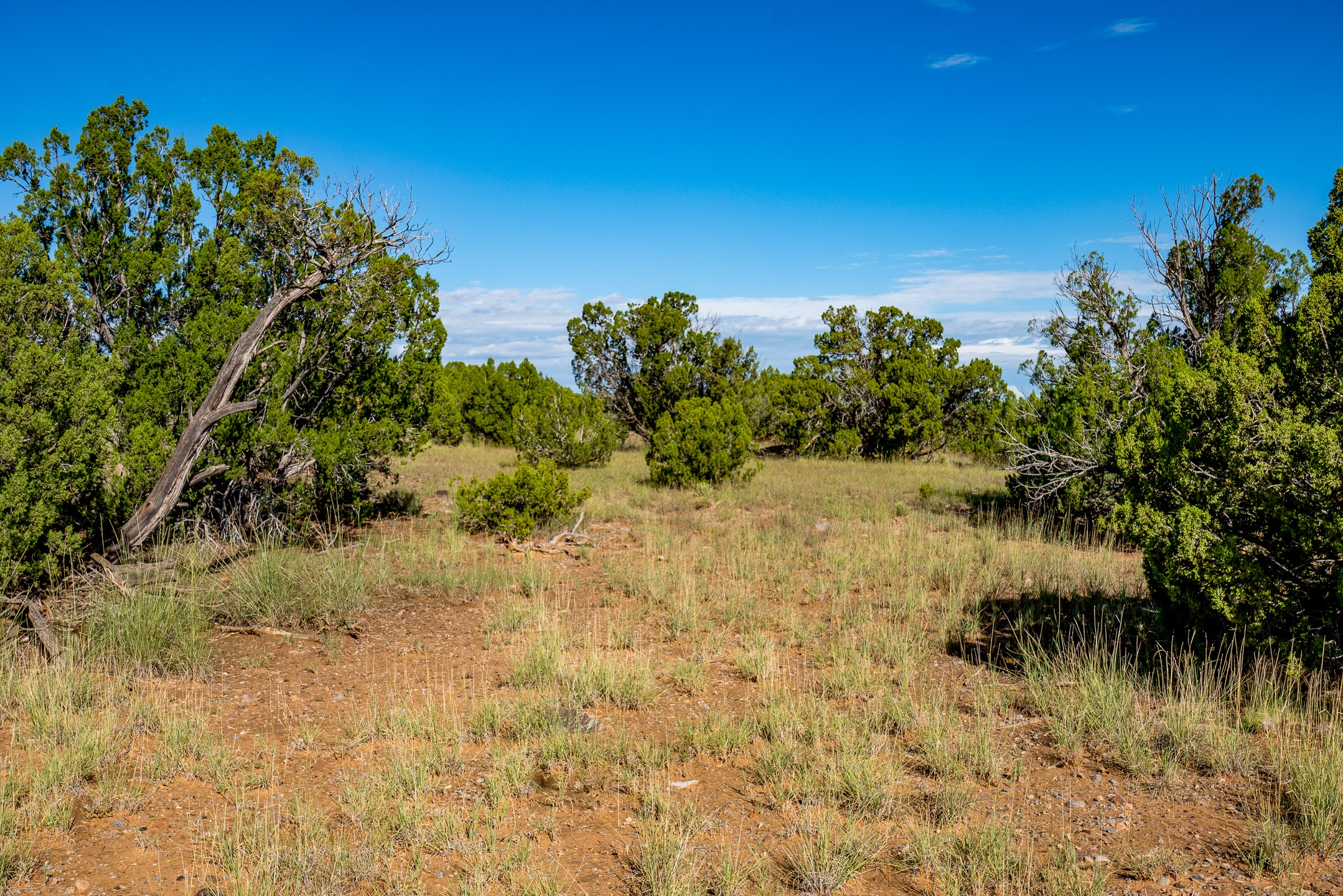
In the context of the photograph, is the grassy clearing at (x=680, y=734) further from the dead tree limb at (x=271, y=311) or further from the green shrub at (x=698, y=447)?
the green shrub at (x=698, y=447)

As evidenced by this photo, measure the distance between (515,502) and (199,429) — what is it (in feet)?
12.9

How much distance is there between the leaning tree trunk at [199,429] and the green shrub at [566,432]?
A: 1005 cm

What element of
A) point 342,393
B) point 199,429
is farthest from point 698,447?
point 199,429

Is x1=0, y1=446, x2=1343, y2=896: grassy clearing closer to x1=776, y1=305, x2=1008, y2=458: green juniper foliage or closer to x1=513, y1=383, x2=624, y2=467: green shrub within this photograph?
x1=513, y1=383, x2=624, y2=467: green shrub

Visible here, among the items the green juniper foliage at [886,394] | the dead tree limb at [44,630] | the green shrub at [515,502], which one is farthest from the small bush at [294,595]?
the green juniper foliage at [886,394]

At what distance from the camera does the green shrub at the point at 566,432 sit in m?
17.8

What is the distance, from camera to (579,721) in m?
4.77

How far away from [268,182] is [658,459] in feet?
27.2

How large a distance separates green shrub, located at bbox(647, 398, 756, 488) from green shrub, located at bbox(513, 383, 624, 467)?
3.34 metres

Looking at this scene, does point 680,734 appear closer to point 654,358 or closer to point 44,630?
point 44,630

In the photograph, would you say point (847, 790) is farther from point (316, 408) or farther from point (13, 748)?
point (316, 408)

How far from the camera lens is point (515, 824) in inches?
145

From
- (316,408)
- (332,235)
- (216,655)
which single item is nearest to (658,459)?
(316,408)

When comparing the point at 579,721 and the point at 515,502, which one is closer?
the point at 579,721
